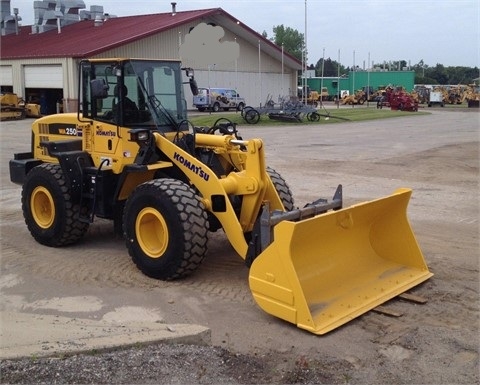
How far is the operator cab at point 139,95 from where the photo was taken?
7297 millimetres

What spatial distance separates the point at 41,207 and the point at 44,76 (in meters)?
31.1

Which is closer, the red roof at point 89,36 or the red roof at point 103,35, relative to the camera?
the red roof at point 89,36

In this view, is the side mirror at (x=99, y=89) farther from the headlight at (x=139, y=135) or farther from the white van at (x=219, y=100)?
the white van at (x=219, y=100)

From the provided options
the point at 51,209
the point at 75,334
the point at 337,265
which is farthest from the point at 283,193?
the point at 75,334

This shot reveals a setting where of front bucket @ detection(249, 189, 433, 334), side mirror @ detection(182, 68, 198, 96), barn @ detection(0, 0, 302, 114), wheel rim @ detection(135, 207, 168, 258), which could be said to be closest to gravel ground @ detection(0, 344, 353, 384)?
front bucket @ detection(249, 189, 433, 334)

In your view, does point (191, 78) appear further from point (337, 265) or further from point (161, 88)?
point (337, 265)

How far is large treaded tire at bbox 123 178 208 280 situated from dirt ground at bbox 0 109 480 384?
0.22 meters

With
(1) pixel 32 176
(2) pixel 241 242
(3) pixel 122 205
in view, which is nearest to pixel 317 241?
(2) pixel 241 242

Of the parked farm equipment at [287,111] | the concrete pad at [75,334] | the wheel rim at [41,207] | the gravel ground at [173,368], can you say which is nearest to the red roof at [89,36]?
the parked farm equipment at [287,111]

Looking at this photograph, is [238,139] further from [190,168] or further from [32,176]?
[32,176]

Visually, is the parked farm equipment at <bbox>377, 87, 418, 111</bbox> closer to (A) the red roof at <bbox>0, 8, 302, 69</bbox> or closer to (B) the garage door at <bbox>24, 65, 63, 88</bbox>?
(A) the red roof at <bbox>0, 8, 302, 69</bbox>

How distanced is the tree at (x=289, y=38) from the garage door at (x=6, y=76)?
67.0 meters

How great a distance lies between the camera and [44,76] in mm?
37125

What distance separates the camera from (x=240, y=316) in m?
5.64
